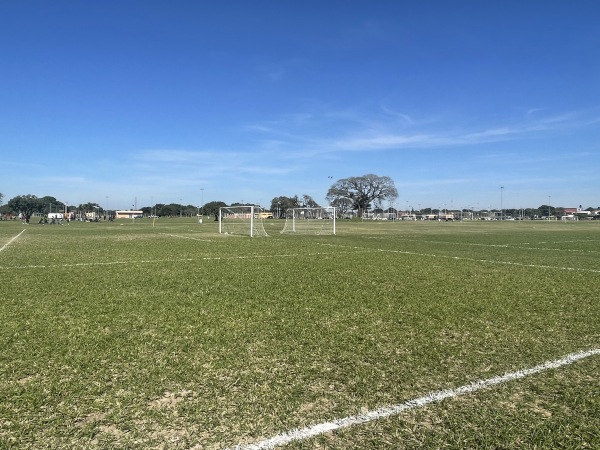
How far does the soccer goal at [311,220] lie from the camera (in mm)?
36466

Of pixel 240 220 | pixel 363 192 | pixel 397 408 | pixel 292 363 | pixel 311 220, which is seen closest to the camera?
pixel 397 408

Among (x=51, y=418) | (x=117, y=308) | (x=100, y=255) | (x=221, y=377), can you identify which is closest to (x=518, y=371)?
(x=221, y=377)

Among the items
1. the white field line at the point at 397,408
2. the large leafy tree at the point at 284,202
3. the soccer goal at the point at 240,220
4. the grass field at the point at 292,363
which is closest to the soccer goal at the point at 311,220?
the soccer goal at the point at 240,220

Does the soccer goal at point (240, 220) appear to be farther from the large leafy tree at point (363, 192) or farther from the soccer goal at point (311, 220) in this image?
the large leafy tree at point (363, 192)

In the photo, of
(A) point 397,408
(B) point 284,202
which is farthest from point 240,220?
(B) point 284,202

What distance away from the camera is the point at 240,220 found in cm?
3678

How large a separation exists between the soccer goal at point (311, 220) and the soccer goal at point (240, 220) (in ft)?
10.2

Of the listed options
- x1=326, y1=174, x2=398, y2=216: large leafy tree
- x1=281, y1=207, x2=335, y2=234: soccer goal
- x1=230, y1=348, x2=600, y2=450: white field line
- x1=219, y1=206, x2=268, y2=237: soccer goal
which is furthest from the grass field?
x1=326, y1=174, x2=398, y2=216: large leafy tree

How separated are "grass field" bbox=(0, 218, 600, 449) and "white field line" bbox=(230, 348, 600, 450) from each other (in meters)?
0.04

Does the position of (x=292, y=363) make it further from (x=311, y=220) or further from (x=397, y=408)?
(x=311, y=220)

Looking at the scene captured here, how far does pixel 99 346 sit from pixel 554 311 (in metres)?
6.13

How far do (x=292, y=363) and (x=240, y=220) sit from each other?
33.1 metres

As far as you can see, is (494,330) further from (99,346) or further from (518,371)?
(99,346)

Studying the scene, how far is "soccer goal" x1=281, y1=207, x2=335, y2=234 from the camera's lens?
120 ft
